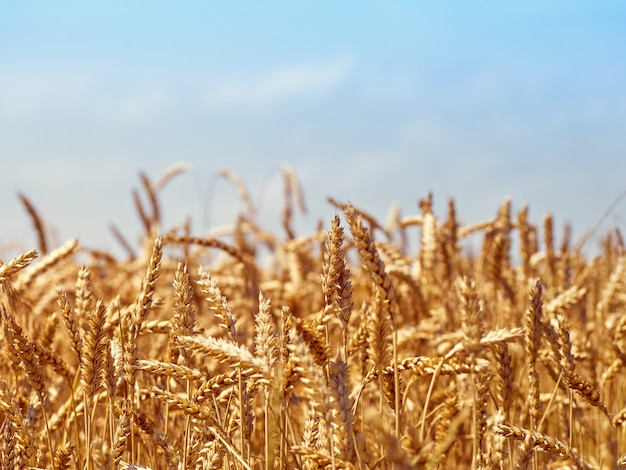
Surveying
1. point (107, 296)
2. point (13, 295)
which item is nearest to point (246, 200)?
point (107, 296)

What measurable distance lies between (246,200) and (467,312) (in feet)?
17.4

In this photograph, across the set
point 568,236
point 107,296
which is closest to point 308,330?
point 107,296

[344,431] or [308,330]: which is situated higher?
[308,330]

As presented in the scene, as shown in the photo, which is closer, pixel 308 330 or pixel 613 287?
pixel 308 330

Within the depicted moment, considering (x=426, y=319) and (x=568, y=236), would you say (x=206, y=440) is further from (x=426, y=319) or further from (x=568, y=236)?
(x=568, y=236)

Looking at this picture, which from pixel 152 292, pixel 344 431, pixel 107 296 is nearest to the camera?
pixel 344 431

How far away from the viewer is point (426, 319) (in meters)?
3.04

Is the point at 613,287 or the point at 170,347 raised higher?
the point at 613,287

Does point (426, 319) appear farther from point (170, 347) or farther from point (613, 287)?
point (170, 347)

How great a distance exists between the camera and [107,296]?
4.38 meters

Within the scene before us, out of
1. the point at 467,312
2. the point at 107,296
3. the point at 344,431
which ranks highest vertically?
the point at 107,296

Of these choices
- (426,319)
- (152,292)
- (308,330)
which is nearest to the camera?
(308,330)

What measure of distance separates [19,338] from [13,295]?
0.40m

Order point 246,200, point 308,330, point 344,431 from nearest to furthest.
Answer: point 344,431
point 308,330
point 246,200
